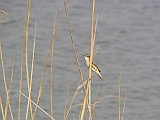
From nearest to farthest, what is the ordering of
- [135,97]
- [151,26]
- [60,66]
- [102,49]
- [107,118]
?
[107,118], [135,97], [60,66], [102,49], [151,26]

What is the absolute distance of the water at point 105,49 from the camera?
773cm

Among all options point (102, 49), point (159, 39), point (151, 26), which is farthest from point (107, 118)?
point (151, 26)

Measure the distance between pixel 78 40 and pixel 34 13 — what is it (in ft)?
5.30

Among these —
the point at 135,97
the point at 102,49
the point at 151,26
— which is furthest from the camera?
the point at 151,26

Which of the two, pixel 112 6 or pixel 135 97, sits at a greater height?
pixel 112 6

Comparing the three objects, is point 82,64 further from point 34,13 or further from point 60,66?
point 34,13

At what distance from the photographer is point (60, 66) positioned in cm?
880

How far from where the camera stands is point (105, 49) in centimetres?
966

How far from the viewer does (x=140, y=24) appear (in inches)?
445

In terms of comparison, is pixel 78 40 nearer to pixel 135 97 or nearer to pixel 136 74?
pixel 136 74

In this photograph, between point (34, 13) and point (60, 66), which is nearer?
point (60, 66)

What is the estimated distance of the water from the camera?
7.73 meters

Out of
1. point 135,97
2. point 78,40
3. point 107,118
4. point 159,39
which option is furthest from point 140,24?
point 107,118

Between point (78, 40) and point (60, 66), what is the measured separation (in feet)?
4.13
